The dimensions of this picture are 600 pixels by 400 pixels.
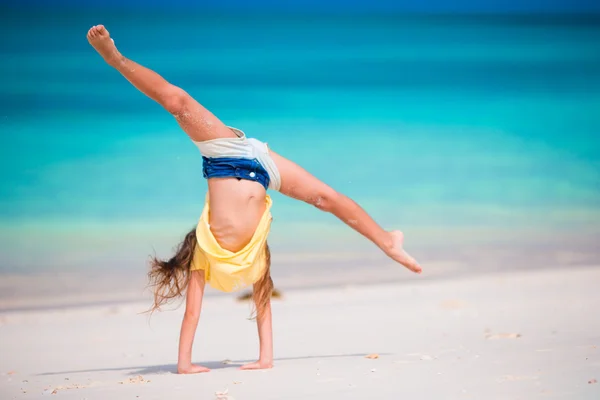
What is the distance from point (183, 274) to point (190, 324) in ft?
0.87

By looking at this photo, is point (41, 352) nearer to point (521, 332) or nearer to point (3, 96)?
point (521, 332)

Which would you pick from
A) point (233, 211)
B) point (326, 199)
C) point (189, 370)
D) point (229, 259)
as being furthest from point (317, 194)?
point (189, 370)

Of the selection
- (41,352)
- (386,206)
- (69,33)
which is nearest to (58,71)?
(69,33)

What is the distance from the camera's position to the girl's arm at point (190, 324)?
365cm

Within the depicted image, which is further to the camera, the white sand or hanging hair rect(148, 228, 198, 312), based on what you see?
hanging hair rect(148, 228, 198, 312)

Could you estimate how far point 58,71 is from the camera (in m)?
8.93

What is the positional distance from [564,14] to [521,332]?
6.07 meters

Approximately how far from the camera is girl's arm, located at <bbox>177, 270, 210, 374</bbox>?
12.0ft

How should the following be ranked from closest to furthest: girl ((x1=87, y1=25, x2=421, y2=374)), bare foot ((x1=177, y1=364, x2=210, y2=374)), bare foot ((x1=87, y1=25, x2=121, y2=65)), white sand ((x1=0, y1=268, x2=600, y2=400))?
white sand ((x1=0, y1=268, x2=600, y2=400))
bare foot ((x1=87, y1=25, x2=121, y2=65))
girl ((x1=87, y1=25, x2=421, y2=374))
bare foot ((x1=177, y1=364, x2=210, y2=374))

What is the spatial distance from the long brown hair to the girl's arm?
0.17 feet

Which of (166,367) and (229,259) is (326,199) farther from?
(166,367)

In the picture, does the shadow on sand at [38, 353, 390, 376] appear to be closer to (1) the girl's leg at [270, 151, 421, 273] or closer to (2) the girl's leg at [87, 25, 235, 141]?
(1) the girl's leg at [270, 151, 421, 273]

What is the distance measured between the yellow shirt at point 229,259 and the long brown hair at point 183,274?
4 cm

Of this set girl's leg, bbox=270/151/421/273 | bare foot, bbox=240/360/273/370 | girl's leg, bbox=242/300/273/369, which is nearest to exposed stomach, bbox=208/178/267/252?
girl's leg, bbox=270/151/421/273
